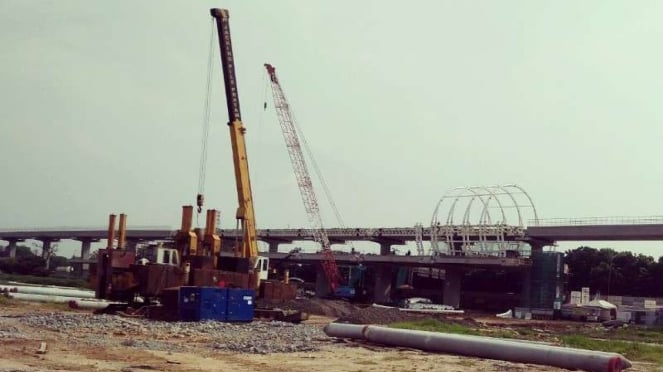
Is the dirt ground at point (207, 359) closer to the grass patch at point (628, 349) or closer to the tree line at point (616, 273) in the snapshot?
the grass patch at point (628, 349)

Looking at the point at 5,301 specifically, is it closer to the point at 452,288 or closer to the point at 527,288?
the point at 527,288

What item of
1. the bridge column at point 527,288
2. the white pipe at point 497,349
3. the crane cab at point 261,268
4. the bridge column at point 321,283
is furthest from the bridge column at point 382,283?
the white pipe at point 497,349

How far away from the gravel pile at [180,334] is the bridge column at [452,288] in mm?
69447

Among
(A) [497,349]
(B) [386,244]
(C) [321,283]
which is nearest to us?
(A) [497,349]

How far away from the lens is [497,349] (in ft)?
77.3

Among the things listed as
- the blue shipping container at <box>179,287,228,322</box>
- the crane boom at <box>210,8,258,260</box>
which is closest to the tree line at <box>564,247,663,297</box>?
the crane boom at <box>210,8,258,260</box>

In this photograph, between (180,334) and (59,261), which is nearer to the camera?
(180,334)

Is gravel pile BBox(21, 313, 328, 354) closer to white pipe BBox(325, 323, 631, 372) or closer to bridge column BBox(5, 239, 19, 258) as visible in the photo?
white pipe BBox(325, 323, 631, 372)

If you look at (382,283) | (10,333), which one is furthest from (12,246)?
(10,333)

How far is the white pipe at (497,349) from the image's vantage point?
20766mm

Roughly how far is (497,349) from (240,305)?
19.9m

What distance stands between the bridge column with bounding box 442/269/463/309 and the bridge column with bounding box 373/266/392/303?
39.8 ft

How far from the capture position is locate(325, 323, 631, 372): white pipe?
20.8 meters

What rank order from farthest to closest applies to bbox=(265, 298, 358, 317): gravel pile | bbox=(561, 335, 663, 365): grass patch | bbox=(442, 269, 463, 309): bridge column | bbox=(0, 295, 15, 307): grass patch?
bbox=(442, 269, 463, 309): bridge column → bbox=(265, 298, 358, 317): gravel pile → bbox=(0, 295, 15, 307): grass patch → bbox=(561, 335, 663, 365): grass patch
